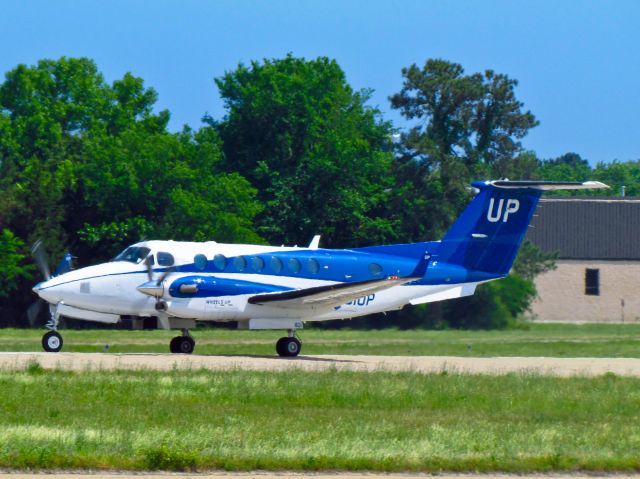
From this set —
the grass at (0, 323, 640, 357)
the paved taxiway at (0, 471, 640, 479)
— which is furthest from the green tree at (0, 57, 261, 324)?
the paved taxiway at (0, 471, 640, 479)

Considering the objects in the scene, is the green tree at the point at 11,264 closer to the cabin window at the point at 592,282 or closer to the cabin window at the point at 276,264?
the cabin window at the point at 276,264

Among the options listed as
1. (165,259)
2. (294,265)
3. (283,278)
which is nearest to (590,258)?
(294,265)

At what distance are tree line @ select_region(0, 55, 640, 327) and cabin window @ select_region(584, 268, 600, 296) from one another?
854 cm

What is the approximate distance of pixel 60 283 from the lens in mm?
31406

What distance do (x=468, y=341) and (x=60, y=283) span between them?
55.6 feet

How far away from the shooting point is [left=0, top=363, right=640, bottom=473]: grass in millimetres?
15828

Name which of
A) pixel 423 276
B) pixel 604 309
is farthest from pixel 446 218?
pixel 423 276

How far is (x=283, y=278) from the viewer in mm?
33312

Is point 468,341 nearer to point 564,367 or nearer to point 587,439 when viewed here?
point 564,367

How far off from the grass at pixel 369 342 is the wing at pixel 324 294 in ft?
11.8

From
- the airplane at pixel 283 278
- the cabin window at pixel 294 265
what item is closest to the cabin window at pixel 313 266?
the airplane at pixel 283 278

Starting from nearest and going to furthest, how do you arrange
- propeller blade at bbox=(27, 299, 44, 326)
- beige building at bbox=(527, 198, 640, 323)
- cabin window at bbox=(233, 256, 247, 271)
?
cabin window at bbox=(233, 256, 247, 271)
propeller blade at bbox=(27, 299, 44, 326)
beige building at bbox=(527, 198, 640, 323)

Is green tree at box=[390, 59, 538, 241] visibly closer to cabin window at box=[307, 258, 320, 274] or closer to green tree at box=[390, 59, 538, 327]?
green tree at box=[390, 59, 538, 327]

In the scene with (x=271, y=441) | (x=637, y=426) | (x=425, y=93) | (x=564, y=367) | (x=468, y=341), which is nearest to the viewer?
(x=271, y=441)
